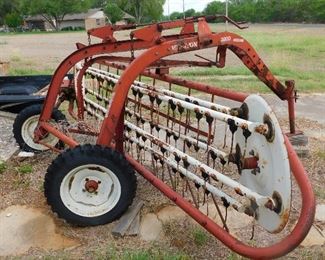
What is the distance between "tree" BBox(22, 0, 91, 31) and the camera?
222ft

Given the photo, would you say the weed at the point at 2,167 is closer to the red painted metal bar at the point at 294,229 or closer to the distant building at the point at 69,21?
the red painted metal bar at the point at 294,229

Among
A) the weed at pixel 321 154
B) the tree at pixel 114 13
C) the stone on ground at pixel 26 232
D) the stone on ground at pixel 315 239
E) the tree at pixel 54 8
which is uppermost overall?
the stone on ground at pixel 26 232

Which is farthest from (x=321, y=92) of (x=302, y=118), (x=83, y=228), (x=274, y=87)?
(x=83, y=228)

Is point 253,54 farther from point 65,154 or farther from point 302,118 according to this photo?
point 302,118

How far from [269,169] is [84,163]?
146cm

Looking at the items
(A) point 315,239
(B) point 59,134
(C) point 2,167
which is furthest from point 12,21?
(A) point 315,239

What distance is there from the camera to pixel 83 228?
3.68 meters

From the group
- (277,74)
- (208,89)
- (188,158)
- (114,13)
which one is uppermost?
(208,89)

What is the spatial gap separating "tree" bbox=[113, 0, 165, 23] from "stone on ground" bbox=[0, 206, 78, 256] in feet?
256

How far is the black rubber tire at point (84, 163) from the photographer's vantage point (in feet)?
11.6

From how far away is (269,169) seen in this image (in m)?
2.78

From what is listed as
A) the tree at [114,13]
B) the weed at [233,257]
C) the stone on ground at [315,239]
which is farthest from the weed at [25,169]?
the tree at [114,13]

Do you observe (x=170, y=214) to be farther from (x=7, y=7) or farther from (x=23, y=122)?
(x=7, y=7)

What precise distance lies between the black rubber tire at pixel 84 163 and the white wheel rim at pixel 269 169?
101 centimetres
